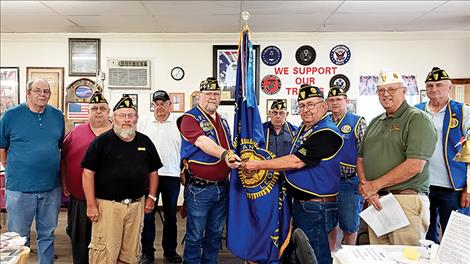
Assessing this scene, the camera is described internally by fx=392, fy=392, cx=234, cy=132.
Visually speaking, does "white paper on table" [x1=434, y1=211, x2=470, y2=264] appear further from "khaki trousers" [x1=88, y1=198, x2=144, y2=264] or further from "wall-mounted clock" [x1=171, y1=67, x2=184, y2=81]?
"wall-mounted clock" [x1=171, y1=67, x2=184, y2=81]

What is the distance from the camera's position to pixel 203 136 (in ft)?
8.77

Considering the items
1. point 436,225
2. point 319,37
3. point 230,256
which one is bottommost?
point 230,256

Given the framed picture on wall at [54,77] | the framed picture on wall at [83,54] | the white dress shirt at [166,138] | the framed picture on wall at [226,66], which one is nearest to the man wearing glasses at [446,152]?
the white dress shirt at [166,138]

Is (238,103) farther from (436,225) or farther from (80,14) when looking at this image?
(80,14)

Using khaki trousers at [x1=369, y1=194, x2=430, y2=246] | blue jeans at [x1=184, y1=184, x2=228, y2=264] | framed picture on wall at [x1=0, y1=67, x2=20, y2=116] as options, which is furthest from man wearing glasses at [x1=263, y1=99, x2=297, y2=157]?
framed picture on wall at [x1=0, y1=67, x2=20, y2=116]

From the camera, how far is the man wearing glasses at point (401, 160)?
209 centimetres

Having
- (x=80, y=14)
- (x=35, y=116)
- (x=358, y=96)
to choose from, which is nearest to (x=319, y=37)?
(x=358, y=96)

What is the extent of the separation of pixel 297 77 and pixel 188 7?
1.99 meters

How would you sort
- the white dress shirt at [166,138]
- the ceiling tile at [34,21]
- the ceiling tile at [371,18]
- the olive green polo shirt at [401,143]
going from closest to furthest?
the olive green polo shirt at [401,143] → the white dress shirt at [166,138] → the ceiling tile at [371,18] → the ceiling tile at [34,21]

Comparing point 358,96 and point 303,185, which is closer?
point 303,185

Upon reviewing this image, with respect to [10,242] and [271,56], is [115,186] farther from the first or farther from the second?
[271,56]

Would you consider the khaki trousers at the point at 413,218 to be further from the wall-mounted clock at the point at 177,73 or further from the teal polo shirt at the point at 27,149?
the wall-mounted clock at the point at 177,73

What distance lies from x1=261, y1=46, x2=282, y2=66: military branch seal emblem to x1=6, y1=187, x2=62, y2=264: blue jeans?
343 cm

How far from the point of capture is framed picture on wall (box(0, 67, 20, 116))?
18.4ft
